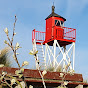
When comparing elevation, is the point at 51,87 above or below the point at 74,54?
below

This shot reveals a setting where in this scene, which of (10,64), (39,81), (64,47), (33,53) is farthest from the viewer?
(64,47)

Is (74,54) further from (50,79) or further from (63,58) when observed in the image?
(50,79)

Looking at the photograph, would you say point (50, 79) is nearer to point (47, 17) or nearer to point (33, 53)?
point (33, 53)

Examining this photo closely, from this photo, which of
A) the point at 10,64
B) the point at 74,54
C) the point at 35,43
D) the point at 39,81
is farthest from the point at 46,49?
the point at 39,81

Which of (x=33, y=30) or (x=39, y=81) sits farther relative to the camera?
(x=33, y=30)

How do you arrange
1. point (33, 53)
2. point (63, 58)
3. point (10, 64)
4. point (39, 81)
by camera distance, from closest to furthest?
point (33, 53)
point (39, 81)
point (10, 64)
point (63, 58)

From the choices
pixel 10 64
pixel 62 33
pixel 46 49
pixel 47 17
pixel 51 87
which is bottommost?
pixel 51 87

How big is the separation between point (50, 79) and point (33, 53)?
8131 mm

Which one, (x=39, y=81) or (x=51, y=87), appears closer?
(x=39, y=81)

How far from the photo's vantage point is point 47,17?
18406 mm

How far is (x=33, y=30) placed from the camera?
56.7 ft

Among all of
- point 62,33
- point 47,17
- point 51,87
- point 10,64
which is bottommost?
point 51,87

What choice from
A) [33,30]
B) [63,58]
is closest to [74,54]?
[63,58]

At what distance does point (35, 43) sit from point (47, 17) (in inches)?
102
